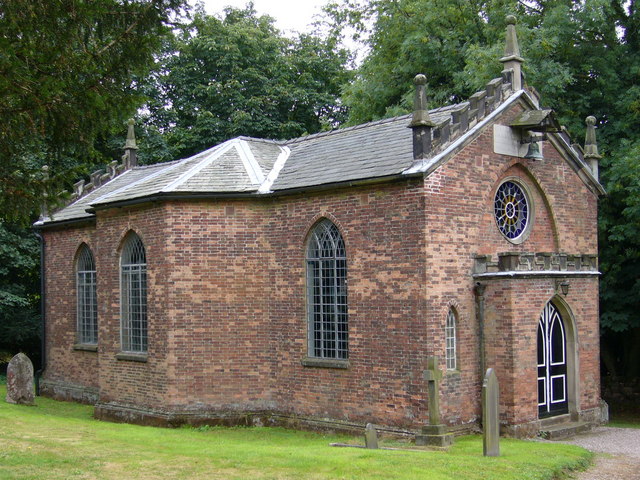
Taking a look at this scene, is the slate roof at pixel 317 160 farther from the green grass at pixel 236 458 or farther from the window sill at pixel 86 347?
the green grass at pixel 236 458

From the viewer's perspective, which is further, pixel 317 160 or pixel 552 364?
pixel 317 160

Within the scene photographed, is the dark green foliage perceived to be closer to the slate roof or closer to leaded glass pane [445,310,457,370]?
the slate roof

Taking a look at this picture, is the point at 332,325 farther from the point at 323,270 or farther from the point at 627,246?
the point at 627,246

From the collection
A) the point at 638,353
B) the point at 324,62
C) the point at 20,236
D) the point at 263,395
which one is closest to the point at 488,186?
the point at 263,395

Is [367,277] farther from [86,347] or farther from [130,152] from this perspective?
[130,152]

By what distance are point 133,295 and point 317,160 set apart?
5818 millimetres

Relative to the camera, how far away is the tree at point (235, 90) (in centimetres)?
3756

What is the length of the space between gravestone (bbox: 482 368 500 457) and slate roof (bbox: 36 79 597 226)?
176 inches

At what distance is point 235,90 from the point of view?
38250mm

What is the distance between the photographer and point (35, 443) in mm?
14688

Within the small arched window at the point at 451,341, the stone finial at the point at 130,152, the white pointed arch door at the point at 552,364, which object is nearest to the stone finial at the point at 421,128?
the small arched window at the point at 451,341

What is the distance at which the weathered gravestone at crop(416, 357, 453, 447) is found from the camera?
50.9ft

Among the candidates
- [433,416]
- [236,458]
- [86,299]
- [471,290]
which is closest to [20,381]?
[86,299]

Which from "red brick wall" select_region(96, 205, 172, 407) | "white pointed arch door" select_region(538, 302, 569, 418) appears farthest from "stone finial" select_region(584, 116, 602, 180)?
"red brick wall" select_region(96, 205, 172, 407)
